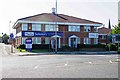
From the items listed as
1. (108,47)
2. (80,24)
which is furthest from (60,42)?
(108,47)

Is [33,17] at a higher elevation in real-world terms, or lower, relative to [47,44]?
higher

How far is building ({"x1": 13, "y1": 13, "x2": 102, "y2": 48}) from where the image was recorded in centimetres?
5093

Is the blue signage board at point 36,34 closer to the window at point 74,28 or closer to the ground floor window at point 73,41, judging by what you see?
the window at point 74,28

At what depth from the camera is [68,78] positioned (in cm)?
1209

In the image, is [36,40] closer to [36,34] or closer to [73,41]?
[36,34]

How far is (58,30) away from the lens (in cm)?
5378

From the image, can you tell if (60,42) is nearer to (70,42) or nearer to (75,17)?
(70,42)

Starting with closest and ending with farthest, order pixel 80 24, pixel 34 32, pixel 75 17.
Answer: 1. pixel 34 32
2. pixel 80 24
3. pixel 75 17

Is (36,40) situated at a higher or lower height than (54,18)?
lower

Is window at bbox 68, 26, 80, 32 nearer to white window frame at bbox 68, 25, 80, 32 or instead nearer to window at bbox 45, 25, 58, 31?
white window frame at bbox 68, 25, 80, 32

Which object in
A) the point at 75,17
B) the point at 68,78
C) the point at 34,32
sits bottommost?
the point at 68,78

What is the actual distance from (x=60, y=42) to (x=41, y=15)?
7.19 m

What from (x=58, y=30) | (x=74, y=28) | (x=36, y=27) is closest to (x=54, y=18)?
(x=58, y=30)

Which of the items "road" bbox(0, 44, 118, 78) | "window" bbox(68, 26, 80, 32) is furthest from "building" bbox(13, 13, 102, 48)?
"road" bbox(0, 44, 118, 78)
